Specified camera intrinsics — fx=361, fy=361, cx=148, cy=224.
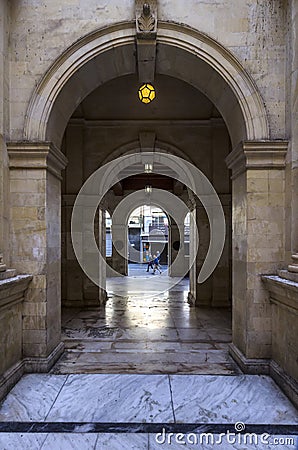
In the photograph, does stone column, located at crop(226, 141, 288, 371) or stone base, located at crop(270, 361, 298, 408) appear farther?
stone column, located at crop(226, 141, 288, 371)

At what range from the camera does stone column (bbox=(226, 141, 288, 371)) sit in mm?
4281

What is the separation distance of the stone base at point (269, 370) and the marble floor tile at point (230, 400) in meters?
0.06

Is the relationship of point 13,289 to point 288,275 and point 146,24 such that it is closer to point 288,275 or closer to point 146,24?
point 288,275

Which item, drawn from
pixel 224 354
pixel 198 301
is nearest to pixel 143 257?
pixel 198 301

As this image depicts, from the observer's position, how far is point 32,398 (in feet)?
11.9

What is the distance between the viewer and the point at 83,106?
8.45 metres

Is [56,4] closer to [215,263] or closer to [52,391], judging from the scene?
[52,391]

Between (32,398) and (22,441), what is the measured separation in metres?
0.72

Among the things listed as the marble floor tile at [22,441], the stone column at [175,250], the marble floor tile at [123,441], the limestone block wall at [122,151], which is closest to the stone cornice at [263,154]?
the marble floor tile at [123,441]

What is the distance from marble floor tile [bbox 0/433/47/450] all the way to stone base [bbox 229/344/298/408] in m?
2.34

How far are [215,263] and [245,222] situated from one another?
4237 mm

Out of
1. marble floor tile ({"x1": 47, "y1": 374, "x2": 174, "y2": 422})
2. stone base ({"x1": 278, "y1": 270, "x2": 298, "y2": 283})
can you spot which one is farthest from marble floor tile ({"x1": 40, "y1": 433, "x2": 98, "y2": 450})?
stone base ({"x1": 278, "y1": 270, "x2": 298, "y2": 283})

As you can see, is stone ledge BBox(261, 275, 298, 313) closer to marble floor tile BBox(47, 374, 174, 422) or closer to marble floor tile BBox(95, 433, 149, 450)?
marble floor tile BBox(47, 374, 174, 422)

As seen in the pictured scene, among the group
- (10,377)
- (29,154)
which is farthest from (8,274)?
(29,154)
